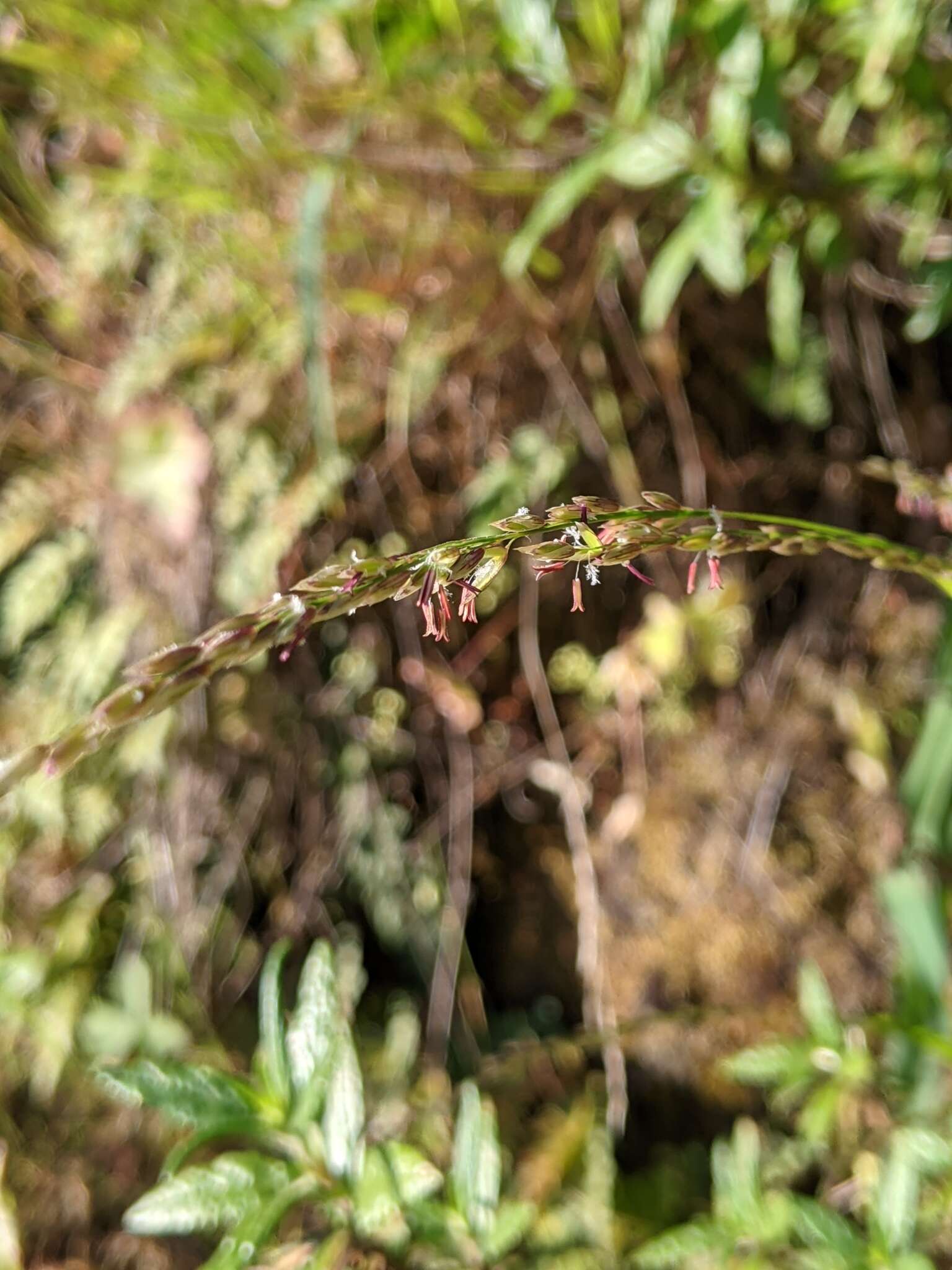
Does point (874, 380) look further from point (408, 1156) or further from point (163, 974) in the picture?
point (163, 974)

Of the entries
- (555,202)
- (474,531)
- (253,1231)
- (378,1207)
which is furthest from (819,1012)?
(555,202)

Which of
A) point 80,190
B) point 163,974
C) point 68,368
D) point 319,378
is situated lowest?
point 163,974

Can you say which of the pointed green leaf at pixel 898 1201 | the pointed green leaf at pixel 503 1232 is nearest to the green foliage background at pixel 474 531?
the pointed green leaf at pixel 898 1201

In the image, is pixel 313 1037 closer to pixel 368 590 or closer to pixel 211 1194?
pixel 211 1194

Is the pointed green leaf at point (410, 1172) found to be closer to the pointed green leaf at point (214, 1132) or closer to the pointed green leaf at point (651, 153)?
the pointed green leaf at point (214, 1132)

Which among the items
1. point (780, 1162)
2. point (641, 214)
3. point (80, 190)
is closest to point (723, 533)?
point (641, 214)

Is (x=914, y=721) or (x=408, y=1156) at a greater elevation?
(x=914, y=721)

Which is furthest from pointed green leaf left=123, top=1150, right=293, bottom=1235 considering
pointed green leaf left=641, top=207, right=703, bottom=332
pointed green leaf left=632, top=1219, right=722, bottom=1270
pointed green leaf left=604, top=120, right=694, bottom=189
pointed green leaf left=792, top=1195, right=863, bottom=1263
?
pointed green leaf left=604, top=120, right=694, bottom=189
